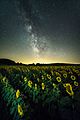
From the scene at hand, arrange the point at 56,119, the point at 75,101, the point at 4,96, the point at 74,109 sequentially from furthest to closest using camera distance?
the point at 4,96, the point at 75,101, the point at 74,109, the point at 56,119

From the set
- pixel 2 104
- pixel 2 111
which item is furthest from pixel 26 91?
pixel 2 111

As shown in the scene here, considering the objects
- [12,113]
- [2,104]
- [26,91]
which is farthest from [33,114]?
[26,91]

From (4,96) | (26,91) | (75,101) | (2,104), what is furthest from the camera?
(26,91)

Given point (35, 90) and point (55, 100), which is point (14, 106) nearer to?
point (55, 100)

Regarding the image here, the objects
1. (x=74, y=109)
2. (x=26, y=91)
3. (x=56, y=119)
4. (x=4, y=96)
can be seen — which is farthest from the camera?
(x=26, y=91)

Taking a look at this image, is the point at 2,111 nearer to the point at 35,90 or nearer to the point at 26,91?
the point at 35,90

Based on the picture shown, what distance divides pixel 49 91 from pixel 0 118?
2.66 metres

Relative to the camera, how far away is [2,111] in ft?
21.9

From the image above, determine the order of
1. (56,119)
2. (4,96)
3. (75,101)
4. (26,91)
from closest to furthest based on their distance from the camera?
1. (56,119)
2. (75,101)
3. (4,96)
4. (26,91)

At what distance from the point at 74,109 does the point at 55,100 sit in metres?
0.91

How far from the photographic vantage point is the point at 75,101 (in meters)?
6.93

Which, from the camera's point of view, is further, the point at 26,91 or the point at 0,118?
the point at 26,91

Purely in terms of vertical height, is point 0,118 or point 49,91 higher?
point 49,91

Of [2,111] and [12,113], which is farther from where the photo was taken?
[2,111]
